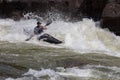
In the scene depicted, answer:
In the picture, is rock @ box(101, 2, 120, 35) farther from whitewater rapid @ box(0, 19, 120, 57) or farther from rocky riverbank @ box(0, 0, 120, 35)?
rocky riverbank @ box(0, 0, 120, 35)

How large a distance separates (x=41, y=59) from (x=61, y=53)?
4.78 ft

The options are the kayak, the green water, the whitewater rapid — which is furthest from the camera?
the kayak

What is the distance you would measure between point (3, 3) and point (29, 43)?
572cm

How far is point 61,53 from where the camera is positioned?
1373 cm

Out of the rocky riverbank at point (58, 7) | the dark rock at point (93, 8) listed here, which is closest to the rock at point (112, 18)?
the rocky riverbank at point (58, 7)

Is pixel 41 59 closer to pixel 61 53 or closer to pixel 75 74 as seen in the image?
pixel 61 53

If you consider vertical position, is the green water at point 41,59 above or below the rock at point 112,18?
below

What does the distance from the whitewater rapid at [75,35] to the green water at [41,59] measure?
1.15m

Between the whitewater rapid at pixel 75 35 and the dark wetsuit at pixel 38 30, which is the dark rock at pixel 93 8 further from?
the dark wetsuit at pixel 38 30

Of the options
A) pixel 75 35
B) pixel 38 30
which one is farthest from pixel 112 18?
pixel 38 30

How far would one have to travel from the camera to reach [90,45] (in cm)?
1642

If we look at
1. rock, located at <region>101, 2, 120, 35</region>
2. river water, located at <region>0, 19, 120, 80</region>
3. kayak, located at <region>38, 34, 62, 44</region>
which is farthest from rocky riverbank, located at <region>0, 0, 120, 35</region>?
kayak, located at <region>38, 34, 62, 44</region>

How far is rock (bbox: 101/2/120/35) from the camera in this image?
1777cm

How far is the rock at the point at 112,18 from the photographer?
1777cm
